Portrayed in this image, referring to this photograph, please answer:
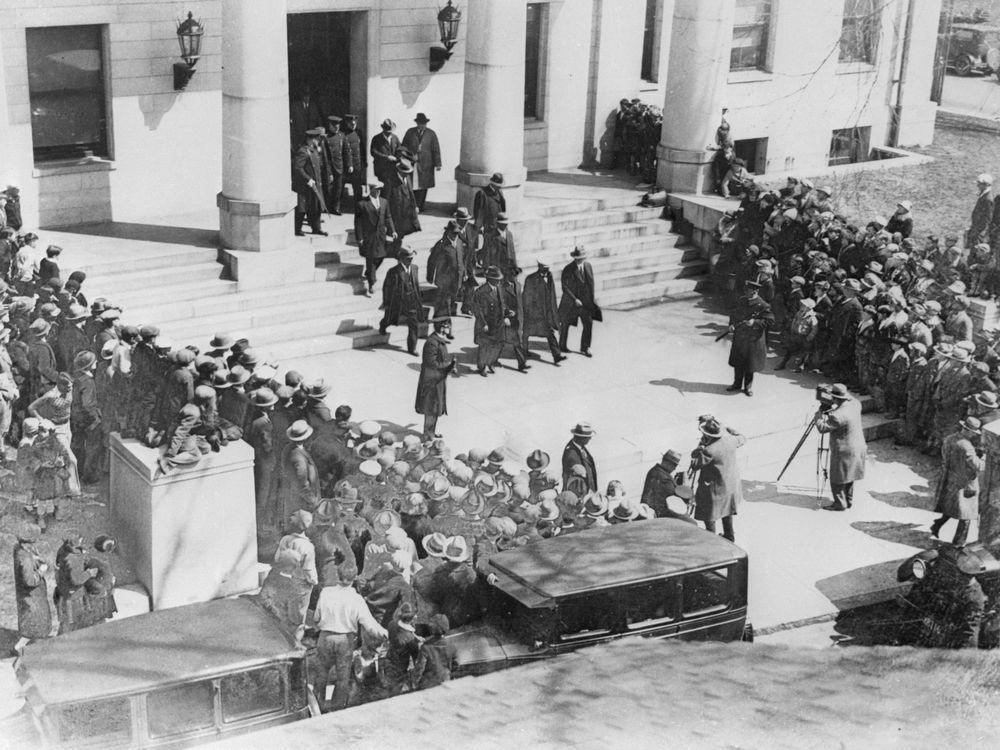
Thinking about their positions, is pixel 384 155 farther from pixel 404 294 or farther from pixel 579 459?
pixel 579 459

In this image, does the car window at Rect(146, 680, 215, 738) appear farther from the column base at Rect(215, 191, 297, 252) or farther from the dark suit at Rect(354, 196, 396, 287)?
the column base at Rect(215, 191, 297, 252)

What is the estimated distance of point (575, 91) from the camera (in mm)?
25375

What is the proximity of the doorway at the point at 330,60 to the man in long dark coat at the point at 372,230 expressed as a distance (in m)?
4.23

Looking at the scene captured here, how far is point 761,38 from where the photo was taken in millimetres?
28188

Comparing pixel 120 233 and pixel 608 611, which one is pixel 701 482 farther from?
pixel 120 233

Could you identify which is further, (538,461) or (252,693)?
(538,461)

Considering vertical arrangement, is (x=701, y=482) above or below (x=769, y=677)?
below

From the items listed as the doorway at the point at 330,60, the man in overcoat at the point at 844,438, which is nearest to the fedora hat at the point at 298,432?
the man in overcoat at the point at 844,438

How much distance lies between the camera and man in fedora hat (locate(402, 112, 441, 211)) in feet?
71.3

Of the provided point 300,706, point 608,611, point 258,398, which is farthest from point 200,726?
point 258,398

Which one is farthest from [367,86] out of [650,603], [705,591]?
[650,603]

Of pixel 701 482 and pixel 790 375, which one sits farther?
pixel 790 375

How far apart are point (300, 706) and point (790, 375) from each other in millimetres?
11084

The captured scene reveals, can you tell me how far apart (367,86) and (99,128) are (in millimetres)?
4394
